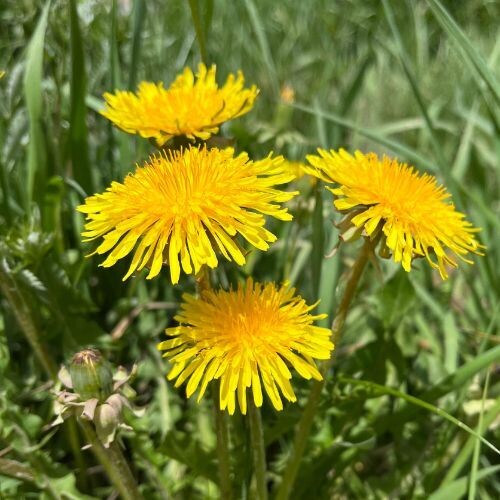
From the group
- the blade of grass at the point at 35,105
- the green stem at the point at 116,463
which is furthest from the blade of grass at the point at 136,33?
the green stem at the point at 116,463

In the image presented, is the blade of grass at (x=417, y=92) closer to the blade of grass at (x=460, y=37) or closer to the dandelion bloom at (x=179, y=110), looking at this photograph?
the blade of grass at (x=460, y=37)

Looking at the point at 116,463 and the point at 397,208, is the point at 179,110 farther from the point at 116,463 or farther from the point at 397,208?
the point at 116,463

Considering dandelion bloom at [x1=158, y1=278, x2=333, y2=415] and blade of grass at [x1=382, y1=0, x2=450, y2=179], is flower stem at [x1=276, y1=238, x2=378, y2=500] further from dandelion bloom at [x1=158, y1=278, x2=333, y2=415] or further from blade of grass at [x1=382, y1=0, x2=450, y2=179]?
blade of grass at [x1=382, y1=0, x2=450, y2=179]

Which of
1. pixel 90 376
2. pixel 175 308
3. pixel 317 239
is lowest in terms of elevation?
pixel 90 376

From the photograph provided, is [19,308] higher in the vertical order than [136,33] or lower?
lower

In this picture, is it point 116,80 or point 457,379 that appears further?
point 116,80

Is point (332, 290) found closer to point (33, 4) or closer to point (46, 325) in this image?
point (46, 325)

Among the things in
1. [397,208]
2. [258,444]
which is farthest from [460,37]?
[258,444]
